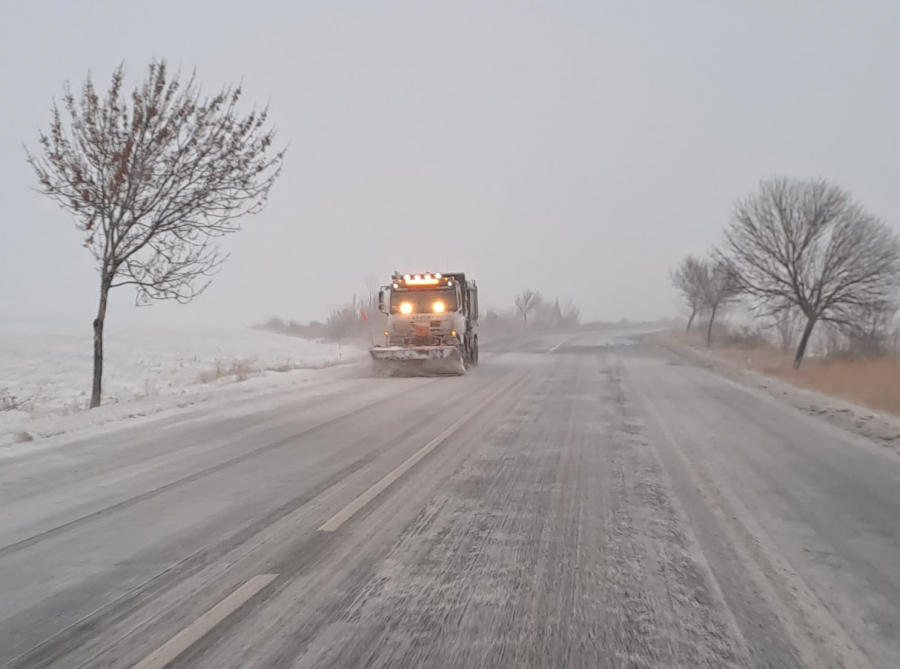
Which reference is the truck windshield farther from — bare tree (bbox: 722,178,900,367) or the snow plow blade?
bare tree (bbox: 722,178,900,367)

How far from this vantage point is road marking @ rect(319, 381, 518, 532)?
5.37 meters

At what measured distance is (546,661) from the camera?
3.20 meters

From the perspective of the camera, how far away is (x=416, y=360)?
19.7m

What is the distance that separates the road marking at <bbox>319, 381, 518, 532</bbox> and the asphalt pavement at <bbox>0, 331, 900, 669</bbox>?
0.12 feet

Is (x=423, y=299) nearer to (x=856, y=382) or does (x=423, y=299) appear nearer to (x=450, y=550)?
(x=856, y=382)

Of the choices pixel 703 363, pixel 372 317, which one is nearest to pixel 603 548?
pixel 703 363

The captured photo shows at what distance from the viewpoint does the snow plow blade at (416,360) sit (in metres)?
19.5

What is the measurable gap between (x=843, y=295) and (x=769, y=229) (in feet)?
11.8

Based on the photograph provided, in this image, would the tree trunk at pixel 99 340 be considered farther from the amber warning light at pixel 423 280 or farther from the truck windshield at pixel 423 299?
the amber warning light at pixel 423 280

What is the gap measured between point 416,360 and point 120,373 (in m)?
11.2

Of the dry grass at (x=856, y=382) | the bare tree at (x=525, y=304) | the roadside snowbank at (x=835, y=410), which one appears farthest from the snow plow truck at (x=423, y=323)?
the bare tree at (x=525, y=304)

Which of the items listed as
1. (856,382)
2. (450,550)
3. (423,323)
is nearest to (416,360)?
(423,323)

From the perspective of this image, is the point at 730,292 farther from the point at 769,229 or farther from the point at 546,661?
the point at 546,661

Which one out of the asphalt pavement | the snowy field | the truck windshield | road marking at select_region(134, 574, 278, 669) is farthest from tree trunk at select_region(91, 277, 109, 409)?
road marking at select_region(134, 574, 278, 669)
